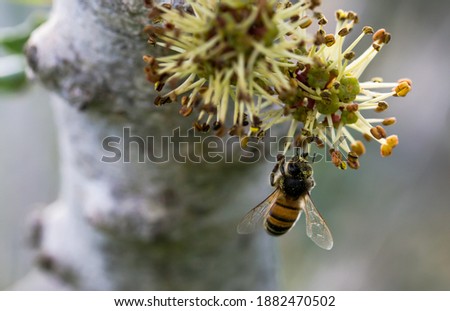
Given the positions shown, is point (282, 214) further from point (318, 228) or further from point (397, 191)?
point (397, 191)

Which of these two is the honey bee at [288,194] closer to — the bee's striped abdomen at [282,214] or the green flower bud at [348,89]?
the bee's striped abdomen at [282,214]

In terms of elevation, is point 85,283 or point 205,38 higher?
point 205,38

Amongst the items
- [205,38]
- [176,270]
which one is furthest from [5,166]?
[205,38]

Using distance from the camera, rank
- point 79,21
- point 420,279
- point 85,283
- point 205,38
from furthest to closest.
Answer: point 420,279 < point 85,283 < point 79,21 < point 205,38

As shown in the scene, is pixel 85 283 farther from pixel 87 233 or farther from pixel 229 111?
pixel 229 111

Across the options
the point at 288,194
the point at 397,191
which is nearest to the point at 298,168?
the point at 288,194
